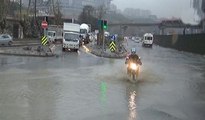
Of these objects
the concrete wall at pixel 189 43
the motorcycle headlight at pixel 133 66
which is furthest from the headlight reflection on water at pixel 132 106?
the concrete wall at pixel 189 43

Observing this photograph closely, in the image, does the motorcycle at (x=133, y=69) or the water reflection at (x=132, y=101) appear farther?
the motorcycle at (x=133, y=69)

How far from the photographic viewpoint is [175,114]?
1384cm

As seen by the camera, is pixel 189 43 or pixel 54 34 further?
pixel 54 34

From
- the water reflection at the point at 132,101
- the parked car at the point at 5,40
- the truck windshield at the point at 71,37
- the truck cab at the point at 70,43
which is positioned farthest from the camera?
the truck windshield at the point at 71,37

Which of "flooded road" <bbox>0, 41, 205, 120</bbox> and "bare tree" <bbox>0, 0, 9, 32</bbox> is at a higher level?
Answer: "bare tree" <bbox>0, 0, 9, 32</bbox>

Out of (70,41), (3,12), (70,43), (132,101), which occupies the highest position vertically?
(3,12)

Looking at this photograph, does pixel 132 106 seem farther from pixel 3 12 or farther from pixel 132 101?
pixel 3 12

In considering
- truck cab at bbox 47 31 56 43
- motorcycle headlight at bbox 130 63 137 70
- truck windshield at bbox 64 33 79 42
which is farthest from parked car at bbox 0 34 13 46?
motorcycle headlight at bbox 130 63 137 70

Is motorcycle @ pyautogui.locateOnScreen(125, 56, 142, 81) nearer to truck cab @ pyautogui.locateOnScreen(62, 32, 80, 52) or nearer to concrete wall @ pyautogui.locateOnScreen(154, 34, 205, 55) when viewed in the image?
truck cab @ pyautogui.locateOnScreen(62, 32, 80, 52)

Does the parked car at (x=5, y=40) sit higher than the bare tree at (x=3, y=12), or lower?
lower

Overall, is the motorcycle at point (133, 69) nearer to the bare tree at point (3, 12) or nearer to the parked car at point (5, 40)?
the parked car at point (5, 40)

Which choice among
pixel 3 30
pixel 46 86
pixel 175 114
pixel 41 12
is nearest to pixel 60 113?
pixel 175 114

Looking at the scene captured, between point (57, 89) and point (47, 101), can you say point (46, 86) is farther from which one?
point (47, 101)

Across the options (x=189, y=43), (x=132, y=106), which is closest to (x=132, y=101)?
(x=132, y=106)
